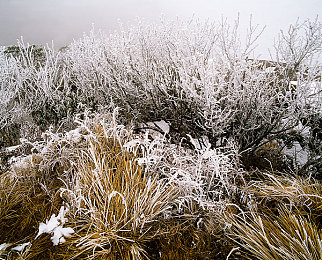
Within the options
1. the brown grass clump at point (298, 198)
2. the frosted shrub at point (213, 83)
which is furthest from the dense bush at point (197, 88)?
the brown grass clump at point (298, 198)

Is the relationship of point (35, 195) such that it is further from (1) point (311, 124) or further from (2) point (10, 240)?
(1) point (311, 124)

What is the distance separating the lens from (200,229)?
2.15 metres

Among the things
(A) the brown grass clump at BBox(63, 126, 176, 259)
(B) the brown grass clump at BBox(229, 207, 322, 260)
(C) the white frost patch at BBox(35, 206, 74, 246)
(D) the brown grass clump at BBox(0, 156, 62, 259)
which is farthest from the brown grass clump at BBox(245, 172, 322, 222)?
(D) the brown grass clump at BBox(0, 156, 62, 259)

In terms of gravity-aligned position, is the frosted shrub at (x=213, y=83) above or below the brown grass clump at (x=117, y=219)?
above

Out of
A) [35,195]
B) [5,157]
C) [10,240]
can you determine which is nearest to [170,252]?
[10,240]

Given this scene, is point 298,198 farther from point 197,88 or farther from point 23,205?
point 23,205

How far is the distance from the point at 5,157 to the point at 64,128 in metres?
1.30

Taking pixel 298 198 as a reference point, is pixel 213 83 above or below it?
above

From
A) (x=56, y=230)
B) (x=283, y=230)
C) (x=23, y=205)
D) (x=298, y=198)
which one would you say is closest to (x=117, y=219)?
(x=56, y=230)

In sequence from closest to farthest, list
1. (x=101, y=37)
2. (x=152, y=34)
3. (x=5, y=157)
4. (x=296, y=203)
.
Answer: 1. (x=296, y=203)
2. (x=5, y=157)
3. (x=152, y=34)
4. (x=101, y=37)

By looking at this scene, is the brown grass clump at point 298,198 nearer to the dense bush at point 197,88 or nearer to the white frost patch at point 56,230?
the dense bush at point 197,88

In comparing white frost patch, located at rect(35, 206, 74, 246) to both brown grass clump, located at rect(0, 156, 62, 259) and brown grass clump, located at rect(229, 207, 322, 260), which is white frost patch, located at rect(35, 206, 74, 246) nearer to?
brown grass clump, located at rect(0, 156, 62, 259)

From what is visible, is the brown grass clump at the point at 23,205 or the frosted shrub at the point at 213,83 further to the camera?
the frosted shrub at the point at 213,83

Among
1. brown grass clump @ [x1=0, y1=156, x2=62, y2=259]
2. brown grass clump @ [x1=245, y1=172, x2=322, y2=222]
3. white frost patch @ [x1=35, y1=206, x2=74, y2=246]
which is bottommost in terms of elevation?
brown grass clump @ [x1=0, y1=156, x2=62, y2=259]
